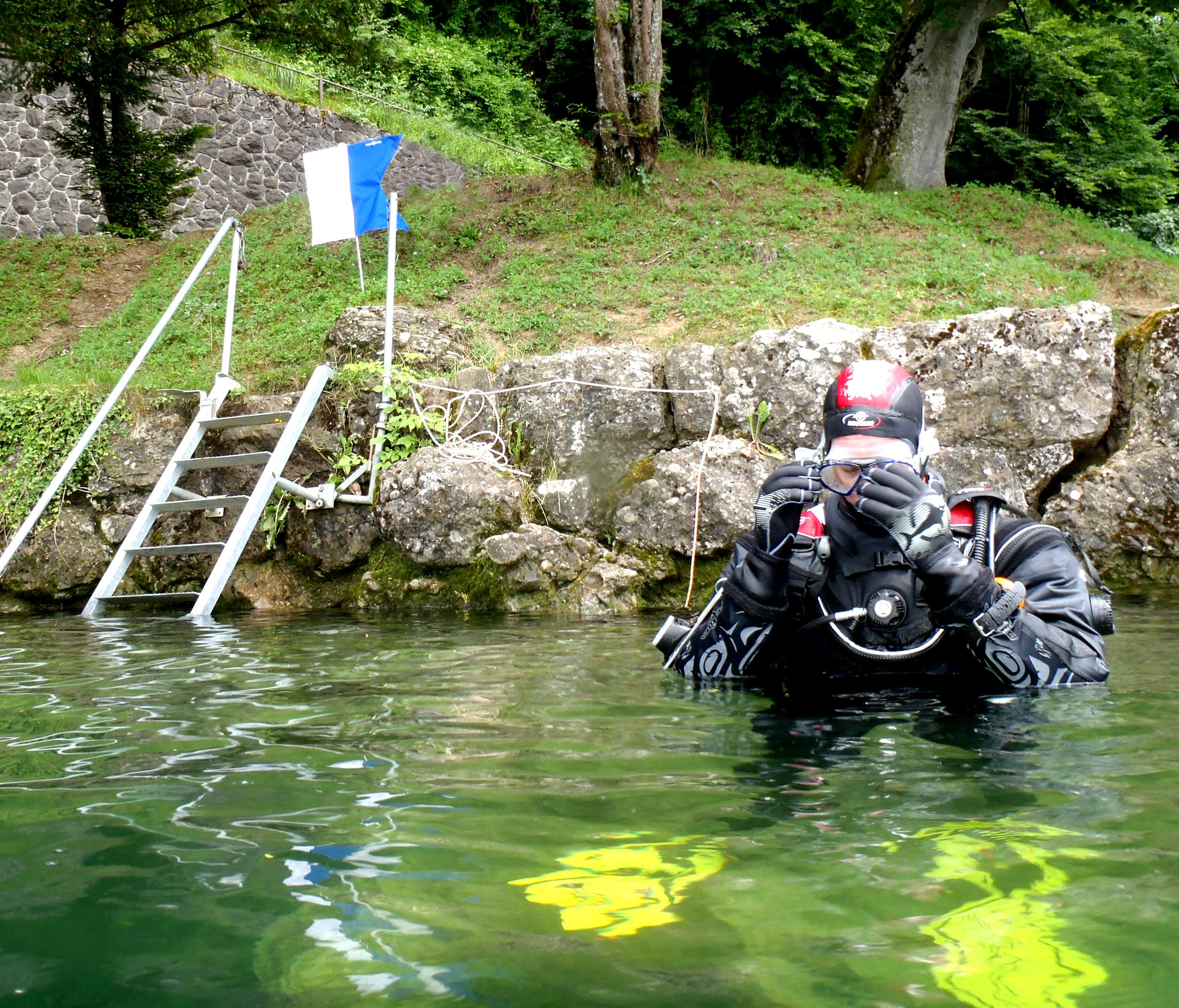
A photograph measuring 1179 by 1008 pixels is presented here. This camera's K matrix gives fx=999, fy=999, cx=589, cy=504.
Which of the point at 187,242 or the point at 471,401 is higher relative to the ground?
the point at 187,242

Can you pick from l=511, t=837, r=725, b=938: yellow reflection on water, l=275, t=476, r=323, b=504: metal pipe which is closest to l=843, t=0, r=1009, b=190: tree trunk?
l=275, t=476, r=323, b=504: metal pipe

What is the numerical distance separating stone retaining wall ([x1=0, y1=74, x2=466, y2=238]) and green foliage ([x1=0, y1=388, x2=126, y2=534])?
1142cm

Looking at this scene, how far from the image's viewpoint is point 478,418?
8070 millimetres

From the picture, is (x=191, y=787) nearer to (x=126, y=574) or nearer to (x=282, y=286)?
(x=126, y=574)

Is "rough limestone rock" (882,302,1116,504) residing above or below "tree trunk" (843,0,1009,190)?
below

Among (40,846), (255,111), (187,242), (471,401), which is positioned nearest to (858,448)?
(40,846)

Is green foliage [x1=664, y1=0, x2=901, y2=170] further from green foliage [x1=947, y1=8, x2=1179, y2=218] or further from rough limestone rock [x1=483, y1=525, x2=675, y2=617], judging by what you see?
rough limestone rock [x1=483, y1=525, x2=675, y2=617]

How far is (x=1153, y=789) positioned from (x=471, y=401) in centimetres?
641

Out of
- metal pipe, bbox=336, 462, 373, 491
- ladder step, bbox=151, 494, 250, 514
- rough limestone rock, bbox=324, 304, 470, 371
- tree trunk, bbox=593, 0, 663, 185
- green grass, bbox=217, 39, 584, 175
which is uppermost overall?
green grass, bbox=217, 39, 584, 175

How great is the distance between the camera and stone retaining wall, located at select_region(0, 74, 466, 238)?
60.1 ft

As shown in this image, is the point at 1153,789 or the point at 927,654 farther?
the point at 927,654

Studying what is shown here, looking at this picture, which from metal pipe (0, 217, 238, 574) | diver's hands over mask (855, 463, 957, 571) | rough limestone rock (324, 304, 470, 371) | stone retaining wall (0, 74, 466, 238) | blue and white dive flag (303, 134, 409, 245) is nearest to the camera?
diver's hands over mask (855, 463, 957, 571)

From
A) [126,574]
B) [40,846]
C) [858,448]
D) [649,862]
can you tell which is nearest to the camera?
[649,862]

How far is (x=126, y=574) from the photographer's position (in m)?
8.09
